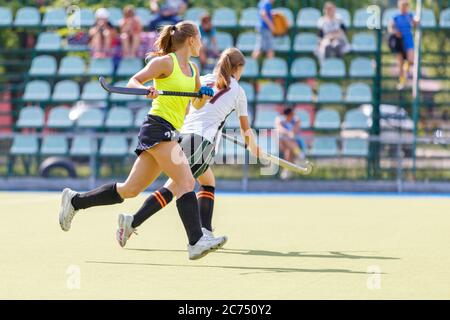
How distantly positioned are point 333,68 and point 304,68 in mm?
617

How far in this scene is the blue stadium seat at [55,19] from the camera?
83.5 feet

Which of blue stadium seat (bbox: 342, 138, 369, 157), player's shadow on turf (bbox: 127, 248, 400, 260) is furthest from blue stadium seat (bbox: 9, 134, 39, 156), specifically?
player's shadow on turf (bbox: 127, 248, 400, 260)

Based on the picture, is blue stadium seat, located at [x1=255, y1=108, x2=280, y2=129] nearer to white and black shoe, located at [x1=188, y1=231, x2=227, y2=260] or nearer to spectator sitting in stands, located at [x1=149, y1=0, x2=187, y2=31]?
spectator sitting in stands, located at [x1=149, y1=0, x2=187, y2=31]

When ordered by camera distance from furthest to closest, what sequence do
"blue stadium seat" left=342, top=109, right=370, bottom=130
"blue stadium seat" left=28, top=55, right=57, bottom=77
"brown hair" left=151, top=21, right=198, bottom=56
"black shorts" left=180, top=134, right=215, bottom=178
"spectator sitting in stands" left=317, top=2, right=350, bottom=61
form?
"blue stadium seat" left=28, top=55, right=57, bottom=77 → "spectator sitting in stands" left=317, top=2, right=350, bottom=61 → "blue stadium seat" left=342, top=109, right=370, bottom=130 → "black shorts" left=180, top=134, right=215, bottom=178 → "brown hair" left=151, top=21, right=198, bottom=56

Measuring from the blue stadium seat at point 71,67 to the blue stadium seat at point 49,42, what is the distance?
0.42 metres

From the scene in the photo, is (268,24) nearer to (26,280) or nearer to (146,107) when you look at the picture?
(146,107)

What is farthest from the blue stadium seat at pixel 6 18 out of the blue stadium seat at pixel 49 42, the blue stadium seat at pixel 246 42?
the blue stadium seat at pixel 246 42

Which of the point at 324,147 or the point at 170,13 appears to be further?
the point at 170,13

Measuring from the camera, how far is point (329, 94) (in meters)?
23.0

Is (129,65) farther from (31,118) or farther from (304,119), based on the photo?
(304,119)

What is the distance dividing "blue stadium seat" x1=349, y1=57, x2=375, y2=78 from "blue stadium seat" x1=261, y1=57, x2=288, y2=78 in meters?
1.41

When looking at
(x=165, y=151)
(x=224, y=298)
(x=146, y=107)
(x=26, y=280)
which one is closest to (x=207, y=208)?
(x=165, y=151)

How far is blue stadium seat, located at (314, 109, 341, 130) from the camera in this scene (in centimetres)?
2250

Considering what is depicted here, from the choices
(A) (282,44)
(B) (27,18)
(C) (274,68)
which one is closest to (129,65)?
(C) (274,68)
